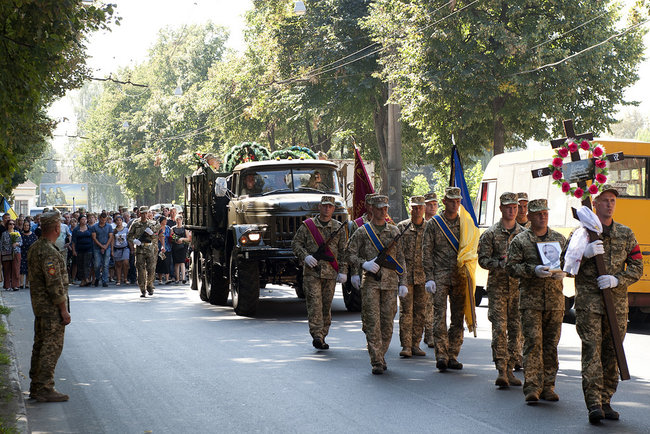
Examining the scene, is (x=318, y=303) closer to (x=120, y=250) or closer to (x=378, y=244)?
(x=378, y=244)

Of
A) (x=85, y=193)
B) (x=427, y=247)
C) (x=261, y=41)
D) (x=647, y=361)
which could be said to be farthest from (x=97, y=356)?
(x=85, y=193)

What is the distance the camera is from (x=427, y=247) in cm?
1084

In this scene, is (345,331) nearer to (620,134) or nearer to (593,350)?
(593,350)

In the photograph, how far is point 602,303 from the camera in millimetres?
7957

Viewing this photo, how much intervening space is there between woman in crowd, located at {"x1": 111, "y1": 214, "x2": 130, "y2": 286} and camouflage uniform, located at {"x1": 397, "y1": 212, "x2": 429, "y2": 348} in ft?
47.5

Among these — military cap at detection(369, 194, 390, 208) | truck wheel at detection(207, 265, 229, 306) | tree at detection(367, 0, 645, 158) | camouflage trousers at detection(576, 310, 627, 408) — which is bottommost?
camouflage trousers at detection(576, 310, 627, 408)

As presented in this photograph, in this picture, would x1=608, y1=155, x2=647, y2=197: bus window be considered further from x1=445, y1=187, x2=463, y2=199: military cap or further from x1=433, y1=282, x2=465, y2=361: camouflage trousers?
x1=433, y1=282, x2=465, y2=361: camouflage trousers

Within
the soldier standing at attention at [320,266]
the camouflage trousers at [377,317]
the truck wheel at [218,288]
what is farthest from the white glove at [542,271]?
the truck wheel at [218,288]

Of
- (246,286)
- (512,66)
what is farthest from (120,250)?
(512,66)

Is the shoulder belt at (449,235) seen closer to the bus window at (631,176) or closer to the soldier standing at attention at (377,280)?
the soldier standing at attention at (377,280)

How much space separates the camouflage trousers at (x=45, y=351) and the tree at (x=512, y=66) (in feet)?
68.5

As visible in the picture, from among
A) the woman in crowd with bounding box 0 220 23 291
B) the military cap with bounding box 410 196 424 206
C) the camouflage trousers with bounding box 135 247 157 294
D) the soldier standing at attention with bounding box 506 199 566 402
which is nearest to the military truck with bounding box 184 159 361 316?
the camouflage trousers with bounding box 135 247 157 294

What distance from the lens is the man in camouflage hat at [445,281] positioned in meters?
10.7

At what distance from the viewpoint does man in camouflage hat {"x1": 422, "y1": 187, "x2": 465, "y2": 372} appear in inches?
420
